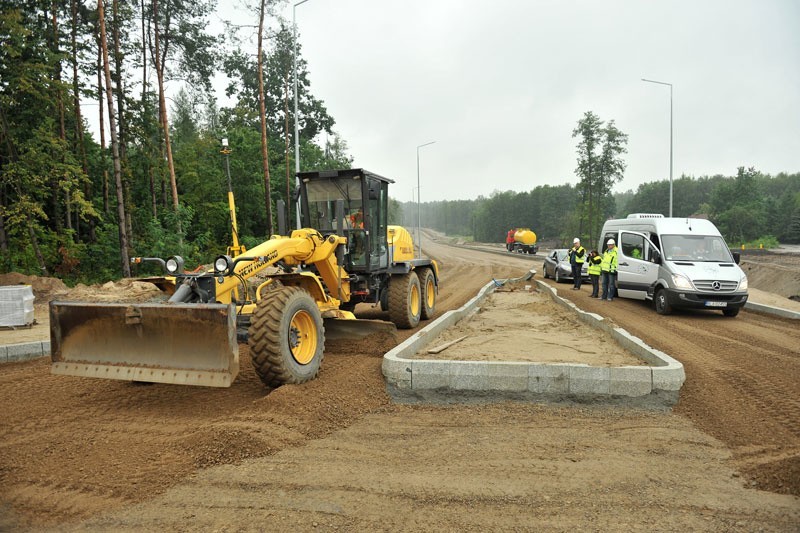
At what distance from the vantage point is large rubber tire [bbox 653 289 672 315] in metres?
12.0

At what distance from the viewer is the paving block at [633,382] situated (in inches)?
214

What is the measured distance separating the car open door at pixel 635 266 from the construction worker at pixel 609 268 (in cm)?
18

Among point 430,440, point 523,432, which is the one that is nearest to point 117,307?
point 430,440

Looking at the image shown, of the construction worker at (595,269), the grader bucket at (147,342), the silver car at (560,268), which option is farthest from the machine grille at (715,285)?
the grader bucket at (147,342)

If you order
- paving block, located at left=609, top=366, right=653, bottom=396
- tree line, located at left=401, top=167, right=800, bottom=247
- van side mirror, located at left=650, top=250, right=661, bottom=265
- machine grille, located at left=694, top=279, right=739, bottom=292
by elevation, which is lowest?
paving block, located at left=609, top=366, right=653, bottom=396

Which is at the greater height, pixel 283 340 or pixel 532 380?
pixel 283 340

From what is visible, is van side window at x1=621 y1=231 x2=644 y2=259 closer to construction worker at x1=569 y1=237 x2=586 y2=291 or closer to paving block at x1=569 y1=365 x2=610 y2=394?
construction worker at x1=569 y1=237 x2=586 y2=291

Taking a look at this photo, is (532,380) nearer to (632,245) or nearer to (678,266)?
(678,266)

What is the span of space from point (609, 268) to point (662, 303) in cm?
241

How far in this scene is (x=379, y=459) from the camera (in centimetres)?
423

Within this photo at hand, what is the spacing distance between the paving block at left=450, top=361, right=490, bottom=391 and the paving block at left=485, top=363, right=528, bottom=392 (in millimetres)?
55

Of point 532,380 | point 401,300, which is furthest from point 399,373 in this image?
point 401,300

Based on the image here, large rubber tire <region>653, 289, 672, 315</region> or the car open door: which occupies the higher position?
the car open door

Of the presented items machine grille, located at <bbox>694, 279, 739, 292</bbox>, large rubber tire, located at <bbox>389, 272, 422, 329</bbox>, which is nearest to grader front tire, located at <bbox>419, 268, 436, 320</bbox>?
large rubber tire, located at <bbox>389, 272, 422, 329</bbox>
